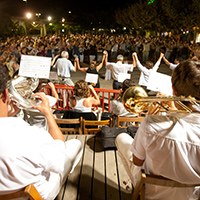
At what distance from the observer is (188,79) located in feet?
5.30

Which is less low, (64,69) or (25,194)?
(64,69)

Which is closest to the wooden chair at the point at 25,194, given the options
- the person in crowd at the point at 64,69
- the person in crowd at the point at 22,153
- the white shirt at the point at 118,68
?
the person in crowd at the point at 22,153

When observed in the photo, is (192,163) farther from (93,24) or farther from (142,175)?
(93,24)

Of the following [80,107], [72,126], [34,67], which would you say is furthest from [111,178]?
[34,67]

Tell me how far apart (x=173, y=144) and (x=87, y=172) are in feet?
5.09

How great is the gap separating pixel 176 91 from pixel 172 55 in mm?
13961

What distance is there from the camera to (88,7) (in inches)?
1983

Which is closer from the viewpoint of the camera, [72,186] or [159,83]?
[72,186]

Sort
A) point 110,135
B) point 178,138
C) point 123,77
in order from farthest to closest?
point 123,77
point 110,135
point 178,138

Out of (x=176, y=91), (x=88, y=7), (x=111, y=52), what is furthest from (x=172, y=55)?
(x=88, y=7)

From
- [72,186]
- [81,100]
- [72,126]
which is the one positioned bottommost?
[72,186]

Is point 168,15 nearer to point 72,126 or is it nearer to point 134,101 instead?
point 72,126

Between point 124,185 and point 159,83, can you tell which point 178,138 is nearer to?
point 124,185

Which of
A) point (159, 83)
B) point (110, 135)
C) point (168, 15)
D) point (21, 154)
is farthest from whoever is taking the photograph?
point (168, 15)
